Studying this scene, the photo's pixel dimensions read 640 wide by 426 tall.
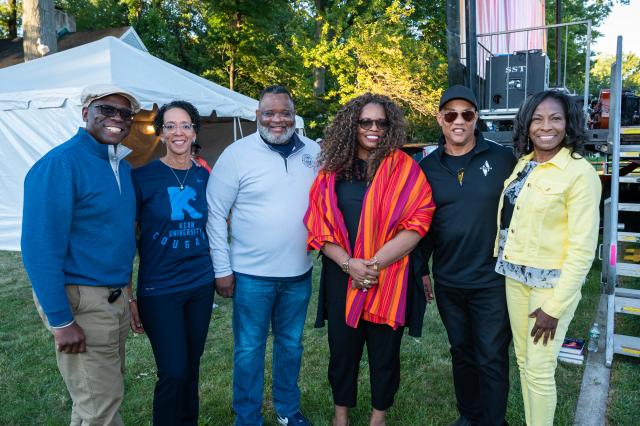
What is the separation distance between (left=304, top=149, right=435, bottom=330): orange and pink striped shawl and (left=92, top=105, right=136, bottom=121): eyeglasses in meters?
1.04

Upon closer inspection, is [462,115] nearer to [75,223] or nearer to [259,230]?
[259,230]

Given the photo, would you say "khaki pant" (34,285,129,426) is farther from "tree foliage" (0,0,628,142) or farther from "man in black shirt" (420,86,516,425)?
"tree foliage" (0,0,628,142)

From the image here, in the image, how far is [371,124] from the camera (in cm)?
268

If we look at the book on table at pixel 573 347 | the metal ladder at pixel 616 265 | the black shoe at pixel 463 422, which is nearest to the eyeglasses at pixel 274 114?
the black shoe at pixel 463 422

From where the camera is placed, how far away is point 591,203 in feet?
7.75

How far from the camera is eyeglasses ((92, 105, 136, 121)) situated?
2.29 m

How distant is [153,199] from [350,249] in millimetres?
1091

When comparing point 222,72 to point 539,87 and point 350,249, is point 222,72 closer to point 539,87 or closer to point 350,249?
point 539,87

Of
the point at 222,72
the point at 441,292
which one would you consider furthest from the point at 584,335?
the point at 222,72

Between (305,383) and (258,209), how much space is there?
5.51 ft

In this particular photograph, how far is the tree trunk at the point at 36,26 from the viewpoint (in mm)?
10977

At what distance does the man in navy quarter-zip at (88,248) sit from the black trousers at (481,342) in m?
1.80

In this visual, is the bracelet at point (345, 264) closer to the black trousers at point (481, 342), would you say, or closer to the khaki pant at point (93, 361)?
the black trousers at point (481, 342)

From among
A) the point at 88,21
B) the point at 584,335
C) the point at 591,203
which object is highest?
the point at 88,21
